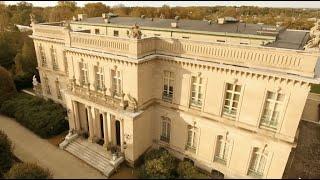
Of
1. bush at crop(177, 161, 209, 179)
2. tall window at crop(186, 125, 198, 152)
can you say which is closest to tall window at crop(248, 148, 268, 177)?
bush at crop(177, 161, 209, 179)

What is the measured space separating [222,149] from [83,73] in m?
16.3

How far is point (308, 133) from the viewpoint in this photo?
30594 millimetres

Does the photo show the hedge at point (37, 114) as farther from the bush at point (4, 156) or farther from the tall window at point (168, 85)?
the tall window at point (168, 85)

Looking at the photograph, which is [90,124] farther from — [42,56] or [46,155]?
[42,56]

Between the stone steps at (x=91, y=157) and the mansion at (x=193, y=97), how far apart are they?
0.38 feet

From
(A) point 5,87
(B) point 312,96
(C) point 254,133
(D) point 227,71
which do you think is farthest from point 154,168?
(B) point 312,96

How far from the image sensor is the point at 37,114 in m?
29.2

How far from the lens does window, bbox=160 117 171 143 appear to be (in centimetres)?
2384

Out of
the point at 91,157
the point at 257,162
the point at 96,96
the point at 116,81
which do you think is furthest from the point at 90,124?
the point at 257,162

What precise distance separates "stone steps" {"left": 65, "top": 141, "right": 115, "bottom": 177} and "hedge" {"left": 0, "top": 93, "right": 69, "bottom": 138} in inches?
156

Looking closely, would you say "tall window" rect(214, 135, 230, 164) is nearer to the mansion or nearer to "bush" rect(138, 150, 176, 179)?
the mansion

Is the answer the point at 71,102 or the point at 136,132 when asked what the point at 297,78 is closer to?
the point at 136,132

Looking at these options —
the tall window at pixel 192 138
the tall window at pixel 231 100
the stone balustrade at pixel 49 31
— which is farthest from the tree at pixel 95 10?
the tall window at pixel 231 100

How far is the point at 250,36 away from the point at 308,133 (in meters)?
16.1
